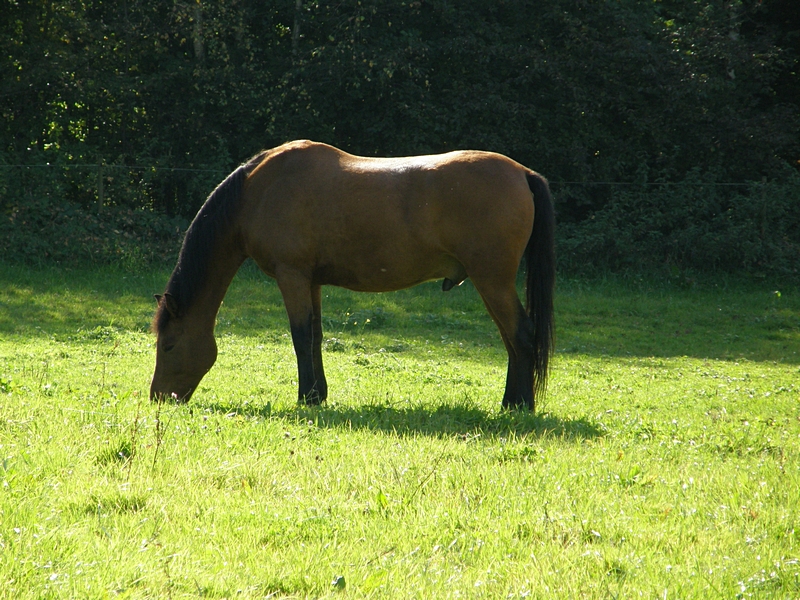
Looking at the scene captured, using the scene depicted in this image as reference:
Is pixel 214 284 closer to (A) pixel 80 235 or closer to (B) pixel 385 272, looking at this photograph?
(B) pixel 385 272

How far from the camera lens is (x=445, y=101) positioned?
61.6 feet

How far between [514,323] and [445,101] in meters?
12.7

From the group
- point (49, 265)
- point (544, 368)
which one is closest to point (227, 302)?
point (49, 265)

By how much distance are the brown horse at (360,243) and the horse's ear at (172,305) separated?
1 centimetres

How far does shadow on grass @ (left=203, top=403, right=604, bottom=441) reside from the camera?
19.2 feet

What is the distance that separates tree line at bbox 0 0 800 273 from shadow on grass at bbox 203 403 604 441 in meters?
11.5

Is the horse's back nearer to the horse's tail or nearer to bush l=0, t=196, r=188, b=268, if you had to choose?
the horse's tail

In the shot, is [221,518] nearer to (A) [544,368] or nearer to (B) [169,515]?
(B) [169,515]

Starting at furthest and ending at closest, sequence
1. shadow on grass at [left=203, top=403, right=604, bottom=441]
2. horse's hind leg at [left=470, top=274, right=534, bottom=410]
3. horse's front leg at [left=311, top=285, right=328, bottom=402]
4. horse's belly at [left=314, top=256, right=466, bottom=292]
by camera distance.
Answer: horse's front leg at [left=311, top=285, right=328, bottom=402] < horse's belly at [left=314, top=256, right=466, bottom=292] < horse's hind leg at [left=470, top=274, right=534, bottom=410] < shadow on grass at [left=203, top=403, right=604, bottom=441]

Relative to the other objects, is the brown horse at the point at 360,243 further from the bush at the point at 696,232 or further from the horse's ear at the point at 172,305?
the bush at the point at 696,232

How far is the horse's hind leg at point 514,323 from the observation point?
6898 millimetres

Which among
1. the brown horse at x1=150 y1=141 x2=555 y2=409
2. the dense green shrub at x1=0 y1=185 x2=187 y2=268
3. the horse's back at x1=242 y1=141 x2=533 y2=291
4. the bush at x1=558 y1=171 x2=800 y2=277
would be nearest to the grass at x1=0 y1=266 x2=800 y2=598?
the brown horse at x1=150 y1=141 x2=555 y2=409

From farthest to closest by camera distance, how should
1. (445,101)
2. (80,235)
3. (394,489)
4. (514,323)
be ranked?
(445,101) → (80,235) → (514,323) → (394,489)

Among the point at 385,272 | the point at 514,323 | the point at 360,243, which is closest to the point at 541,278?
the point at 514,323
